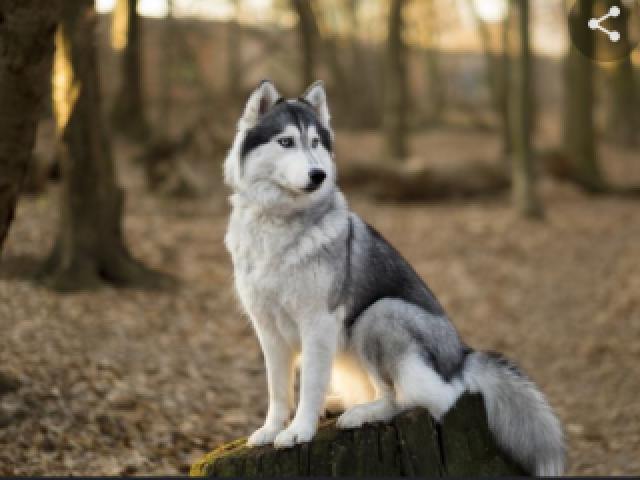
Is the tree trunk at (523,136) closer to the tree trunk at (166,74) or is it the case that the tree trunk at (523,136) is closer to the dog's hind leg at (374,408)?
the tree trunk at (166,74)

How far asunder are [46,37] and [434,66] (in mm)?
25107

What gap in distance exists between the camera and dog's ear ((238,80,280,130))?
154 inches

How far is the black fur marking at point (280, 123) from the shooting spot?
12.4 feet

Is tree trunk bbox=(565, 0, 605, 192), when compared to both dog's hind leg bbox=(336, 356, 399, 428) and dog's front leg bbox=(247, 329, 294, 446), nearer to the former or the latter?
dog's hind leg bbox=(336, 356, 399, 428)

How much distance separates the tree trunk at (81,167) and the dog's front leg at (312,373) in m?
4.72

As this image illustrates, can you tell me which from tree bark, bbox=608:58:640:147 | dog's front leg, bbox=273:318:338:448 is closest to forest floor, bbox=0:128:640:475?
dog's front leg, bbox=273:318:338:448

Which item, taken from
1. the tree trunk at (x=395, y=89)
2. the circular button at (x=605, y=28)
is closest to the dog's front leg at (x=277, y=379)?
the circular button at (x=605, y=28)

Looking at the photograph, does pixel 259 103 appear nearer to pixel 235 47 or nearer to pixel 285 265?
pixel 285 265

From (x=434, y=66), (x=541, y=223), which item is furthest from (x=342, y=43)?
(x=541, y=223)

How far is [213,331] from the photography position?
27.2 ft

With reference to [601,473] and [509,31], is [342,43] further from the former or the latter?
[601,473]

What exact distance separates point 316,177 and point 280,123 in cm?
35

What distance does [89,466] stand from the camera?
5.17m

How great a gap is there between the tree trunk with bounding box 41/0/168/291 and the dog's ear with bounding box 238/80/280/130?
4507 millimetres
